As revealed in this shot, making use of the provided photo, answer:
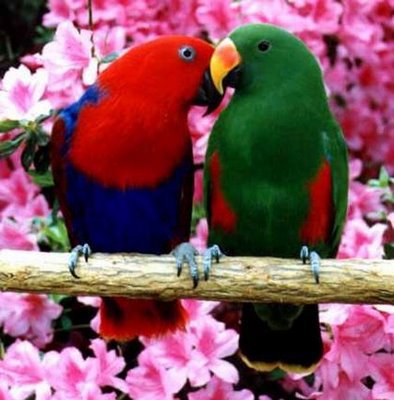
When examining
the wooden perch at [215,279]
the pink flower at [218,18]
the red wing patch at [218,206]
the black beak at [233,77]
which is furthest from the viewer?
the pink flower at [218,18]

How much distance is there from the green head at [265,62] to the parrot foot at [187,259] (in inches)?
10.8

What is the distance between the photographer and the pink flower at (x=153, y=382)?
225 centimetres

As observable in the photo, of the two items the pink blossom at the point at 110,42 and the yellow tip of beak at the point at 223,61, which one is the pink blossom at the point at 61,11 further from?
the yellow tip of beak at the point at 223,61

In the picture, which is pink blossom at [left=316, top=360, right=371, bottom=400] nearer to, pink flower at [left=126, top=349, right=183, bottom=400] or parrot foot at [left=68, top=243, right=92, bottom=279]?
pink flower at [left=126, top=349, right=183, bottom=400]

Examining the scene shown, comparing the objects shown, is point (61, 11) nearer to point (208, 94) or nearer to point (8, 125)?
point (8, 125)

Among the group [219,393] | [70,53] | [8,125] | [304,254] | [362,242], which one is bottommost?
[219,393]

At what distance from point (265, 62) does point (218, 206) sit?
287mm

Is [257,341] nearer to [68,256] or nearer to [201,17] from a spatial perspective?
[68,256]

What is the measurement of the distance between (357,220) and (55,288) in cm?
76

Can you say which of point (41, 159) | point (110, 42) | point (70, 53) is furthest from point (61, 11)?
point (41, 159)

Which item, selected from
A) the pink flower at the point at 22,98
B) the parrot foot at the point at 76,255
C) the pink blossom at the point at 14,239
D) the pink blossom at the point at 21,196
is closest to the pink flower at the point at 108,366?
the parrot foot at the point at 76,255

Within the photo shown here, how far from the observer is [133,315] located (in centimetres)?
236

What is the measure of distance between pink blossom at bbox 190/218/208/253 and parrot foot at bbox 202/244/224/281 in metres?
0.43

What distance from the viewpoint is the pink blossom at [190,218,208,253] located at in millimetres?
2566
